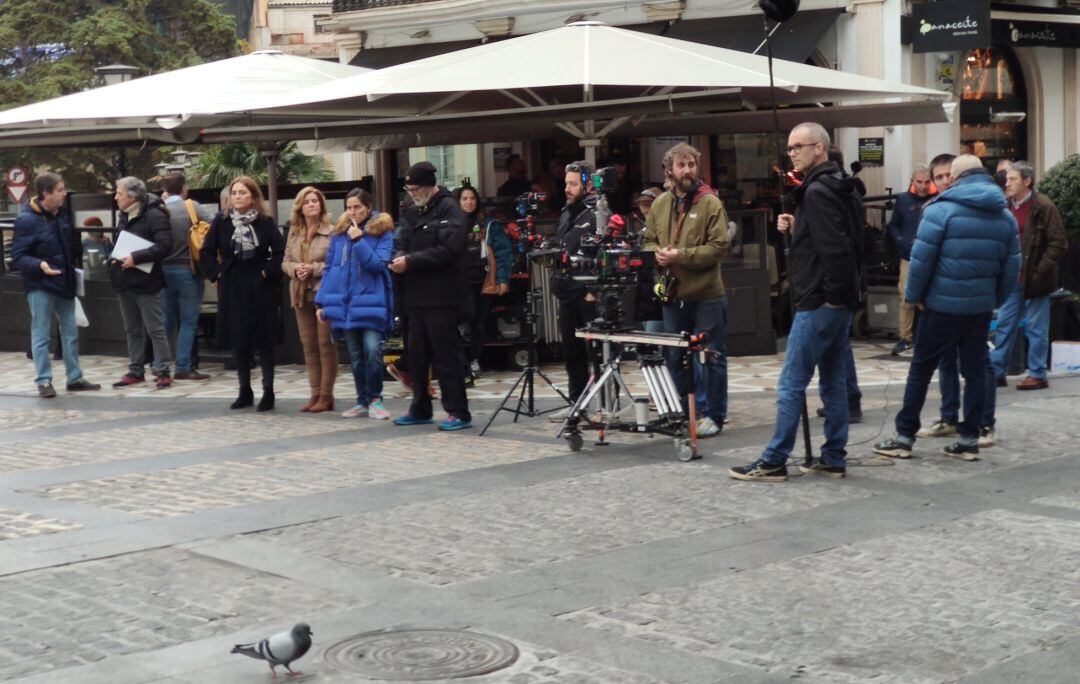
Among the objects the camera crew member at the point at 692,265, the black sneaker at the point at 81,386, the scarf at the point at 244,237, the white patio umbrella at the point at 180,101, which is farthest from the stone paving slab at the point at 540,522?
the black sneaker at the point at 81,386

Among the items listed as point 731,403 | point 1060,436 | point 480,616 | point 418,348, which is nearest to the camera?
point 480,616

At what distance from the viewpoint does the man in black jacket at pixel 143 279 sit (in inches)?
547

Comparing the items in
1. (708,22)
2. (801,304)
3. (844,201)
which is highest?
(708,22)

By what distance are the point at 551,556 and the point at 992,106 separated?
16.4 meters

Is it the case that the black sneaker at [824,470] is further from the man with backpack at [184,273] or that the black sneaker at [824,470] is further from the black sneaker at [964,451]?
the man with backpack at [184,273]

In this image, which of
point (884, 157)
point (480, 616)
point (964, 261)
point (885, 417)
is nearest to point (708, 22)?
point (884, 157)

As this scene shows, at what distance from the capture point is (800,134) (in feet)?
28.1

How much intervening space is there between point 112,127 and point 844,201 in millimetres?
8780

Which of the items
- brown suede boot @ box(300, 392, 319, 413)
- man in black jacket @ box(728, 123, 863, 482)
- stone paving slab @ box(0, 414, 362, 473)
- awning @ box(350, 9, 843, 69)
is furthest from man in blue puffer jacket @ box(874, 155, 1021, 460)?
awning @ box(350, 9, 843, 69)

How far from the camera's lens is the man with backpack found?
14.3 metres

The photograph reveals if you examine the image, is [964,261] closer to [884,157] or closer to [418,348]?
[418,348]

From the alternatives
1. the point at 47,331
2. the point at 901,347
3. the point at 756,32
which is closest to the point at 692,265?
the point at 901,347

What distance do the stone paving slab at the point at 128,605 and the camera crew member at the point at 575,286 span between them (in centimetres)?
408

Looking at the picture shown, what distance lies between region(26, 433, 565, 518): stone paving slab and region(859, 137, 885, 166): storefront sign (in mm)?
10656
